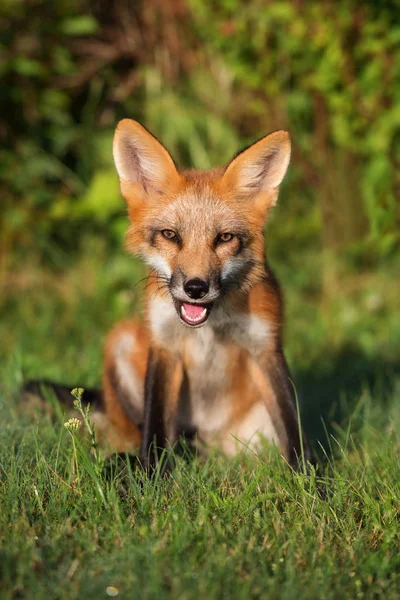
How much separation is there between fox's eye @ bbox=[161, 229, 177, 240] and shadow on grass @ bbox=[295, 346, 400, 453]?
5.23 ft

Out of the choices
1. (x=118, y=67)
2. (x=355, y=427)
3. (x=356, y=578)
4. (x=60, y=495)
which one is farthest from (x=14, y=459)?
(x=118, y=67)

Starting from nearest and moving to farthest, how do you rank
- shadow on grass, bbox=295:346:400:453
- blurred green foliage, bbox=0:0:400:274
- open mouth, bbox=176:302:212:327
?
open mouth, bbox=176:302:212:327 → shadow on grass, bbox=295:346:400:453 → blurred green foliage, bbox=0:0:400:274

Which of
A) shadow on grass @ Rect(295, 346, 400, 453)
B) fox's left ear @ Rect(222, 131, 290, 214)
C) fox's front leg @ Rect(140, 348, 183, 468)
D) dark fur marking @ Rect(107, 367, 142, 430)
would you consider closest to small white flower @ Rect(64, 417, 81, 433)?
fox's front leg @ Rect(140, 348, 183, 468)

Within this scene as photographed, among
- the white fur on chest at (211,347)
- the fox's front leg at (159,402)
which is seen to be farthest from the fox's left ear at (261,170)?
the fox's front leg at (159,402)

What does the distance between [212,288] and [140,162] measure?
2.71 feet

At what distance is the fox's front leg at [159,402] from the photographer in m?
3.83

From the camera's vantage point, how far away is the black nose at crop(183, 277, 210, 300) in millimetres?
3400

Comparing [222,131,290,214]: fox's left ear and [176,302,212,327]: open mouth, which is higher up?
[222,131,290,214]: fox's left ear

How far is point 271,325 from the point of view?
390 cm

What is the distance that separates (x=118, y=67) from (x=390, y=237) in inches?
152

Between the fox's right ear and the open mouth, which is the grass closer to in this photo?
the open mouth

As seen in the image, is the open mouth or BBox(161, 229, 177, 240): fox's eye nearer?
the open mouth

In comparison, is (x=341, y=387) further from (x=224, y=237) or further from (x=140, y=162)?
(x=140, y=162)

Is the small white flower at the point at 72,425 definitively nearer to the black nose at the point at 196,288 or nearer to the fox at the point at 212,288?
the fox at the point at 212,288
